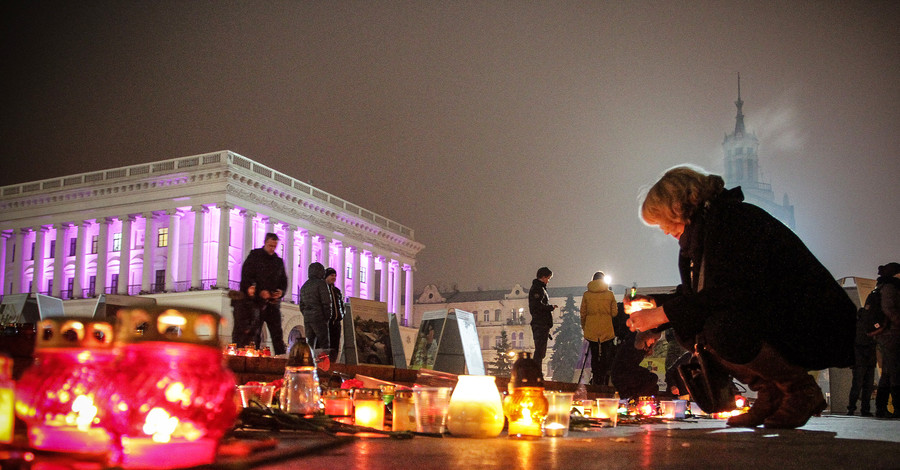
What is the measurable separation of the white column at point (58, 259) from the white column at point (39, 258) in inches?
52.1

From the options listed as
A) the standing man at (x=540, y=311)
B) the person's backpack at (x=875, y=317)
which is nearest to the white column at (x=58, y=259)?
the standing man at (x=540, y=311)

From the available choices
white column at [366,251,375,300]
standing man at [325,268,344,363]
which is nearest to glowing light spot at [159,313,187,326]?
standing man at [325,268,344,363]

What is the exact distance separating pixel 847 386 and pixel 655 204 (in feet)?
34.2

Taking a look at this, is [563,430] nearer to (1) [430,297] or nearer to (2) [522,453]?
(2) [522,453]

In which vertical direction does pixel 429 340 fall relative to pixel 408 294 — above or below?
below

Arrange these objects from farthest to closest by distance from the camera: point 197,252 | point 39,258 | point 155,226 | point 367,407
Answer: point 39,258
point 155,226
point 197,252
point 367,407

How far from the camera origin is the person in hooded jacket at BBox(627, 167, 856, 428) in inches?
148

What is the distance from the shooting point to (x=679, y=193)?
413 cm

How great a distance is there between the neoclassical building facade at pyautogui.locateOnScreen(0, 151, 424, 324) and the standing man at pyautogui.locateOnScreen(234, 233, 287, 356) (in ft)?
136

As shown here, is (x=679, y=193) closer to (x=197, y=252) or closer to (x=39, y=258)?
(x=197, y=252)

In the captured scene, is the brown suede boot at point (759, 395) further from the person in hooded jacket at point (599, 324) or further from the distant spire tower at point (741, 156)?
the distant spire tower at point (741, 156)

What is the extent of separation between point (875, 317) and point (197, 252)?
45.4 metres

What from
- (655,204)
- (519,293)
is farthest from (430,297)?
(655,204)

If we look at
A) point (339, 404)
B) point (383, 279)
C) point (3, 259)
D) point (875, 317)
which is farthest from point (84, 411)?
point (383, 279)
